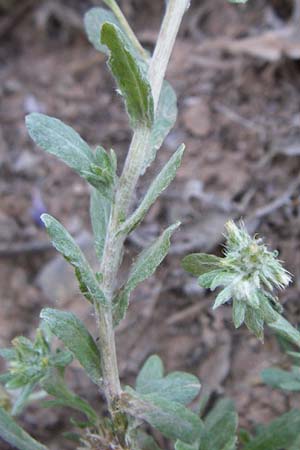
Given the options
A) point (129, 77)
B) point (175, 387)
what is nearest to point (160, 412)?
point (175, 387)

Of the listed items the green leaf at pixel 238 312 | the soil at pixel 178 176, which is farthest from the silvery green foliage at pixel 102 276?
the soil at pixel 178 176

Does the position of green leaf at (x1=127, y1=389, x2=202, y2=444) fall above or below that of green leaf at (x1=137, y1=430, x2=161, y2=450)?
above

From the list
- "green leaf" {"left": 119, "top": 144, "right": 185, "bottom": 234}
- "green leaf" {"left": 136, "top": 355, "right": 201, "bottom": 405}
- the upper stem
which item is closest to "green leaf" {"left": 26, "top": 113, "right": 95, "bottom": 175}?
"green leaf" {"left": 119, "top": 144, "right": 185, "bottom": 234}

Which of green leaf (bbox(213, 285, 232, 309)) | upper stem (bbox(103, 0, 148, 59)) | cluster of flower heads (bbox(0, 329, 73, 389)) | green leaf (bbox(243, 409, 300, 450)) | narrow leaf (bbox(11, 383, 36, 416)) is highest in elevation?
upper stem (bbox(103, 0, 148, 59))

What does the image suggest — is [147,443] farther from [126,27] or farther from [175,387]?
[126,27]

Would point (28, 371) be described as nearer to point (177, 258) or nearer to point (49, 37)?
point (177, 258)

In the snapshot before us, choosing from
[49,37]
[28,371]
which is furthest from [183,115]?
[28,371]

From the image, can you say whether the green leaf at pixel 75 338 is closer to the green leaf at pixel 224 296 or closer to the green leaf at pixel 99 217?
the green leaf at pixel 99 217

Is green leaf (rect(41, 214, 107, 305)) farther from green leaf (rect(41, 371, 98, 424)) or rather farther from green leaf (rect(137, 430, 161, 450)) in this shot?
green leaf (rect(137, 430, 161, 450))
